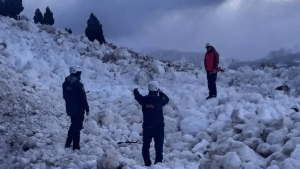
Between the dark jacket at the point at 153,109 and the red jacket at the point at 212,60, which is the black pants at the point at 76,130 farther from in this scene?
the red jacket at the point at 212,60

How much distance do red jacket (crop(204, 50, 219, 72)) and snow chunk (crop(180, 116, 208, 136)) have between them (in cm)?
179

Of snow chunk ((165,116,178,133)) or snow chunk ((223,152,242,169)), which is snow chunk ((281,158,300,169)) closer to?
snow chunk ((223,152,242,169))

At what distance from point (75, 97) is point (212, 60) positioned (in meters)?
4.38

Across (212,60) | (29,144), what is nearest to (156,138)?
(29,144)

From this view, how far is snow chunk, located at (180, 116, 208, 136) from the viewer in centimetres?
784

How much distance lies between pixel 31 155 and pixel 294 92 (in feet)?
26.3

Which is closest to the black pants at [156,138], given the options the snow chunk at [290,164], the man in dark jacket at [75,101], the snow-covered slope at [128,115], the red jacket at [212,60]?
the snow-covered slope at [128,115]

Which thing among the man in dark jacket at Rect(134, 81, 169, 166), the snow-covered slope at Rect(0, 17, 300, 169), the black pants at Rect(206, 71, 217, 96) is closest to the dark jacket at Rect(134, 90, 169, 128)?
the man in dark jacket at Rect(134, 81, 169, 166)

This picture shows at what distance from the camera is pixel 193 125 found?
7.96 m

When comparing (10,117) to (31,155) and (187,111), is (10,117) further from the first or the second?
(187,111)

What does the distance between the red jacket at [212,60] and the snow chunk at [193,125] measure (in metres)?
1.79

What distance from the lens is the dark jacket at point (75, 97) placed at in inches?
254

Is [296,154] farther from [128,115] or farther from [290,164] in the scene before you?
[128,115]

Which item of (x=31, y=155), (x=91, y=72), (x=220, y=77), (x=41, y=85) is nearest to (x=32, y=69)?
(x=41, y=85)
